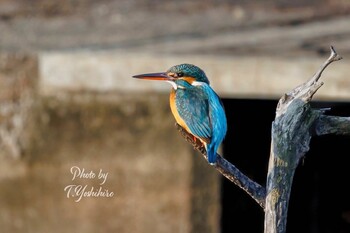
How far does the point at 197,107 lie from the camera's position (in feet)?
9.30

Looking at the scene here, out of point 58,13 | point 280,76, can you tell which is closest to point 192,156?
point 280,76

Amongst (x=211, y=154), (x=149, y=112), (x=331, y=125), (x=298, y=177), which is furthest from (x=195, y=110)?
(x=298, y=177)

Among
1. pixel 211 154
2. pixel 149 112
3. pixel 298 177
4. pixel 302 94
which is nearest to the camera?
pixel 211 154

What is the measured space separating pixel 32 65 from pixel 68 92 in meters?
0.41

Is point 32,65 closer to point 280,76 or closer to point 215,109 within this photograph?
point 280,76

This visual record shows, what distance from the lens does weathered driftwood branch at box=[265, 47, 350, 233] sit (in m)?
2.87

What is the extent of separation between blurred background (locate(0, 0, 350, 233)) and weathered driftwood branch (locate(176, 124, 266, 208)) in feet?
8.36

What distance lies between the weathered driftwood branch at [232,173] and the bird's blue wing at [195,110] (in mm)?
67

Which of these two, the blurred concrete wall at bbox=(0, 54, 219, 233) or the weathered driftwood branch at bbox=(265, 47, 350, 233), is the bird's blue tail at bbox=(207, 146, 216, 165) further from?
the blurred concrete wall at bbox=(0, 54, 219, 233)

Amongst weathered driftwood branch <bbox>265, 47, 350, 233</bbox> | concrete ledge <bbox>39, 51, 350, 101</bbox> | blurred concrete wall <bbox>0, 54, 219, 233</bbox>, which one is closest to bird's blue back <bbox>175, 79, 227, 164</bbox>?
weathered driftwood branch <bbox>265, 47, 350, 233</bbox>

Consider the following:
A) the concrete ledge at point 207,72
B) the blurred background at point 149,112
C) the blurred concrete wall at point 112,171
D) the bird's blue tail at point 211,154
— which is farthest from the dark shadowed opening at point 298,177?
the bird's blue tail at point 211,154

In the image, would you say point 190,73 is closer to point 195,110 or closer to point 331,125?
point 195,110

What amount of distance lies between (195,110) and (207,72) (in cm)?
273

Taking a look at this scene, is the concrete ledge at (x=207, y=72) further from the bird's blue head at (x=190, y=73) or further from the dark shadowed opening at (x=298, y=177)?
the bird's blue head at (x=190, y=73)
